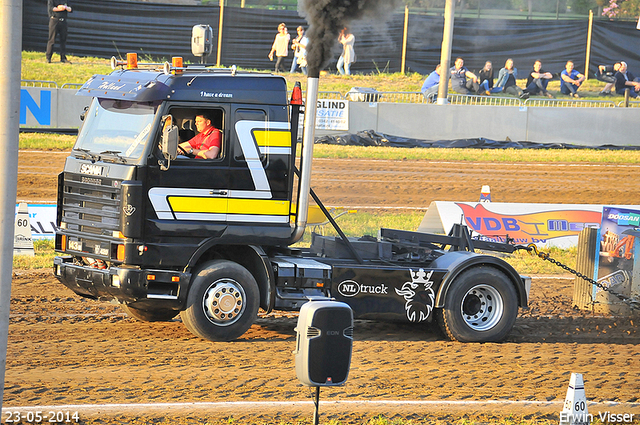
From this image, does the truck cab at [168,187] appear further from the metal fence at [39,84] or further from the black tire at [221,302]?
the metal fence at [39,84]

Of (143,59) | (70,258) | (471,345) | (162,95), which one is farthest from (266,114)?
(143,59)

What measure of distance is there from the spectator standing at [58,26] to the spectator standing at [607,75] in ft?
66.6

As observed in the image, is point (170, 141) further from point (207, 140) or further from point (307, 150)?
point (307, 150)

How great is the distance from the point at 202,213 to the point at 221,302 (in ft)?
3.18

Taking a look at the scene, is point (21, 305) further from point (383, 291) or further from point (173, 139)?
point (383, 291)

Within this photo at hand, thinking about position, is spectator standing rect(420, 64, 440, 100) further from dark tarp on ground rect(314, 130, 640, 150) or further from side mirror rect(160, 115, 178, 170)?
side mirror rect(160, 115, 178, 170)

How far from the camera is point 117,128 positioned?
873 cm

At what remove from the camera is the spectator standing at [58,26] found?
26.9m

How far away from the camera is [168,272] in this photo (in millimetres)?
8594

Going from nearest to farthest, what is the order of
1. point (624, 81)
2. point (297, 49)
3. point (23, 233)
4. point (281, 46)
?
point (23, 233) < point (297, 49) < point (281, 46) < point (624, 81)

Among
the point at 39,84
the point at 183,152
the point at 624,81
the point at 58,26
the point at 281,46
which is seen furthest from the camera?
the point at 624,81

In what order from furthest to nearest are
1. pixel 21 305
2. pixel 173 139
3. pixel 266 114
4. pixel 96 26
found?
pixel 96 26
pixel 21 305
pixel 266 114
pixel 173 139

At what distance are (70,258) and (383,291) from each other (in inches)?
139

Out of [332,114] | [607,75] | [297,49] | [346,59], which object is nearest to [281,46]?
[297,49]
